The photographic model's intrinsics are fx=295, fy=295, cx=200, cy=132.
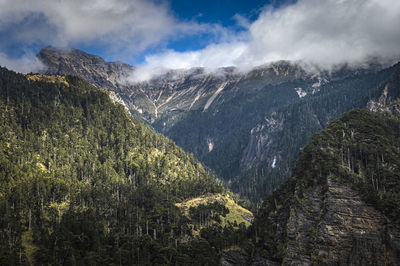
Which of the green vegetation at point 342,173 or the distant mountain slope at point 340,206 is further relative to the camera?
the green vegetation at point 342,173

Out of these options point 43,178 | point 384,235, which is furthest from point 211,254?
point 43,178

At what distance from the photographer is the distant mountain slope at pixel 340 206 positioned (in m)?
112

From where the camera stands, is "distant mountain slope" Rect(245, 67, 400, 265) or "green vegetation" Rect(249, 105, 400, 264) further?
"green vegetation" Rect(249, 105, 400, 264)

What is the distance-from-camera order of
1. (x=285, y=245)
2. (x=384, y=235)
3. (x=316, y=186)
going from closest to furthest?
(x=384, y=235), (x=285, y=245), (x=316, y=186)

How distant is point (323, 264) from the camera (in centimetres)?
11356

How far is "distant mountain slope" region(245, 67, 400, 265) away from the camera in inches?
4424

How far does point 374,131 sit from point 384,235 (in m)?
90.5

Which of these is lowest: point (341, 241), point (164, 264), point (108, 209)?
point (164, 264)

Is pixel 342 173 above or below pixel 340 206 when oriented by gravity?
above

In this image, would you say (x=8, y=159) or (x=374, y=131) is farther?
(x=8, y=159)

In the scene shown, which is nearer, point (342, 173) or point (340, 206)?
point (340, 206)

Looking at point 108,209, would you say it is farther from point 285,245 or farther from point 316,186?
point 316,186

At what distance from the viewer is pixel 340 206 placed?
414 feet

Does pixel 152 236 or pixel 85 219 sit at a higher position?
pixel 85 219
